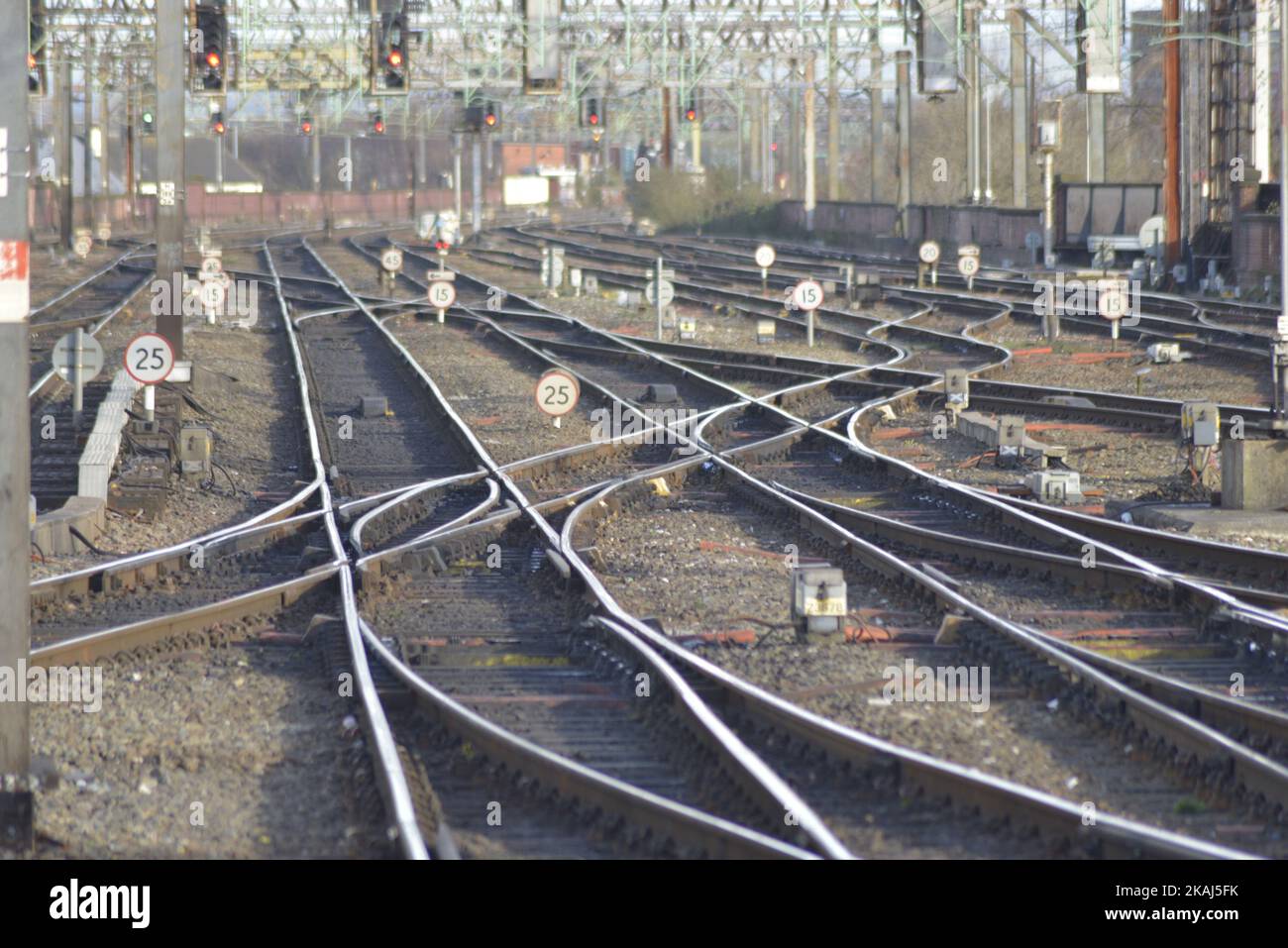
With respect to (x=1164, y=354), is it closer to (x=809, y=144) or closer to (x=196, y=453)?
(x=196, y=453)

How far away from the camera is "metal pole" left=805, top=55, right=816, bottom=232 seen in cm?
5716

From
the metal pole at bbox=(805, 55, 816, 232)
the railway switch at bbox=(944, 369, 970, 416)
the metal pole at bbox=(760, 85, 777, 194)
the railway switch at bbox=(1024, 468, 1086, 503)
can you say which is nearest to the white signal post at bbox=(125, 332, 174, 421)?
the railway switch at bbox=(1024, 468, 1086, 503)

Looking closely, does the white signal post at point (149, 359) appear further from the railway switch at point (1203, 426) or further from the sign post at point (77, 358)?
the railway switch at point (1203, 426)

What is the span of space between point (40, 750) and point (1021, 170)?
42.8 metres

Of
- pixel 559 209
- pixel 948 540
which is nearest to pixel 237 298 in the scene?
pixel 948 540

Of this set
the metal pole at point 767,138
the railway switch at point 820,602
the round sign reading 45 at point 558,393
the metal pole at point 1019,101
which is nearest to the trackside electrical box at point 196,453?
the round sign reading 45 at point 558,393

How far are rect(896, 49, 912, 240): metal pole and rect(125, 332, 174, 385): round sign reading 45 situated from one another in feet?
123

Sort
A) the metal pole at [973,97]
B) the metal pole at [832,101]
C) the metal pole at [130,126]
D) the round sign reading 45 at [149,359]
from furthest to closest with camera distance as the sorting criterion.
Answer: the metal pole at [130,126] < the metal pole at [832,101] < the metal pole at [973,97] < the round sign reading 45 at [149,359]

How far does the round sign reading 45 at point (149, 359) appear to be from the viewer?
15766 mm

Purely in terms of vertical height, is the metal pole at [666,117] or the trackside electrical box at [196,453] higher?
the metal pole at [666,117]

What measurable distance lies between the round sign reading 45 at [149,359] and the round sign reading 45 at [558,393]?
11.3 ft

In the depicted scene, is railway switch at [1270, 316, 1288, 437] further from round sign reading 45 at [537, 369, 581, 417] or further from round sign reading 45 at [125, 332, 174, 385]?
round sign reading 45 at [125, 332, 174, 385]

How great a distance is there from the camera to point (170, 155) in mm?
20922

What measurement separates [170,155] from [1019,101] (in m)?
30.7
